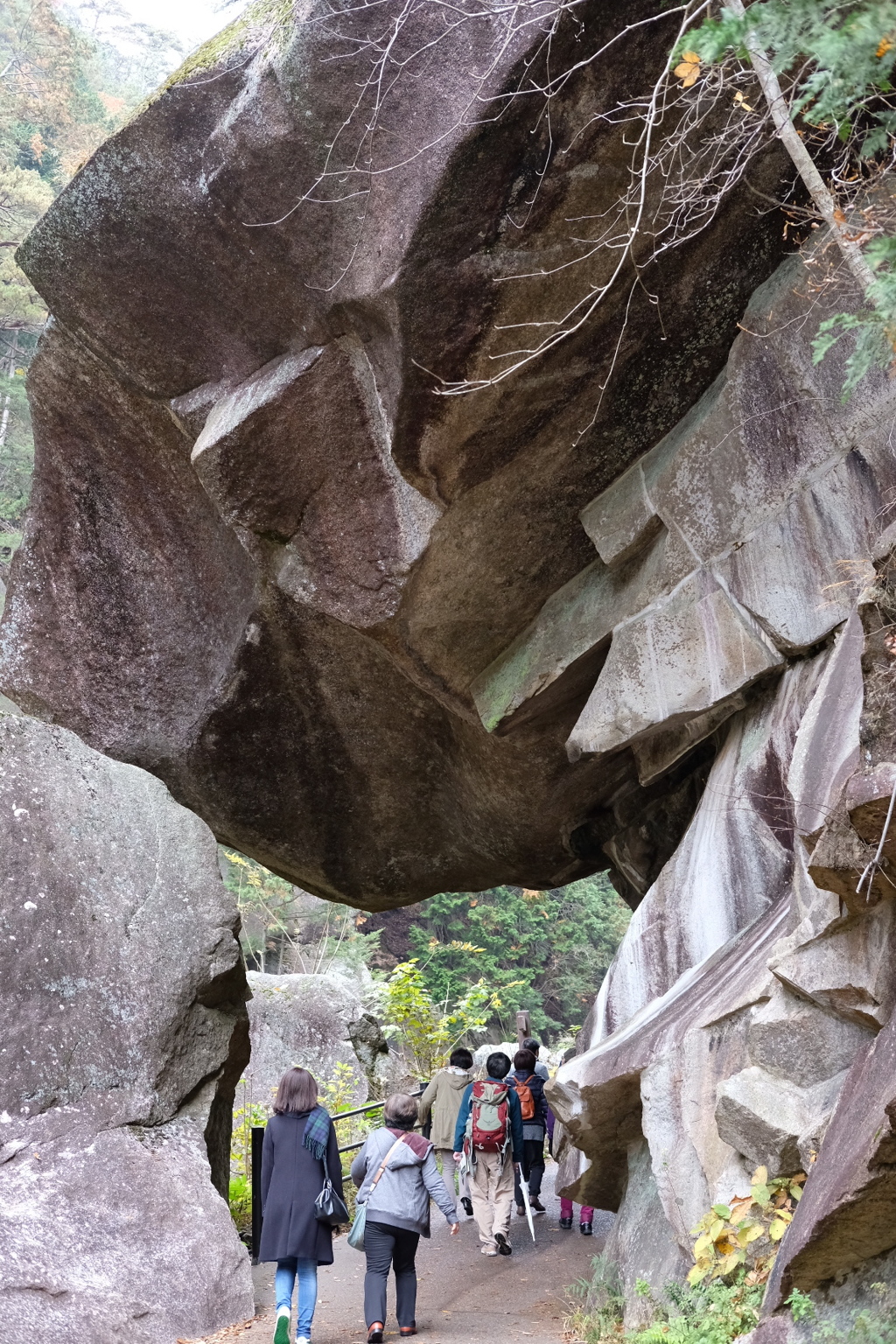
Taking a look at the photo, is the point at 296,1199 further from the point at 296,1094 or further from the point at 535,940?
the point at 535,940

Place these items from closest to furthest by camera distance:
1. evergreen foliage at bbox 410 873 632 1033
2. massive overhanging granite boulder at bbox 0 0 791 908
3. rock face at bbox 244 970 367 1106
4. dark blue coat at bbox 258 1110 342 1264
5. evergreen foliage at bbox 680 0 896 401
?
evergreen foliage at bbox 680 0 896 401
dark blue coat at bbox 258 1110 342 1264
massive overhanging granite boulder at bbox 0 0 791 908
rock face at bbox 244 970 367 1106
evergreen foliage at bbox 410 873 632 1033

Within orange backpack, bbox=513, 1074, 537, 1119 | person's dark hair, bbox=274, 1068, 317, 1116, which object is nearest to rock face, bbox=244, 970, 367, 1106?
orange backpack, bbox=513, 1074, 537, 1119

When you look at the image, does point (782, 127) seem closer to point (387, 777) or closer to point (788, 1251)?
point (788, 1251)

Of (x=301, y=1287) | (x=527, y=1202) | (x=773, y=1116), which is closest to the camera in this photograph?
(x=773, y=1116)

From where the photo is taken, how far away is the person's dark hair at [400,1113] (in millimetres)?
5488

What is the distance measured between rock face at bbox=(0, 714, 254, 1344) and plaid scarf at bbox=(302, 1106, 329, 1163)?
4.46 ft

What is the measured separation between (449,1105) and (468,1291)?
1.86m

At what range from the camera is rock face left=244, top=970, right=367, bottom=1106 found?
1502 cm

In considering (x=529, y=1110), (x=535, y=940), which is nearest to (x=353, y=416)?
(x=529, y=1110)

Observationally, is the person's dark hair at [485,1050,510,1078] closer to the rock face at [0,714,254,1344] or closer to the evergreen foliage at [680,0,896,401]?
the rock face at [0,714,254,1344]

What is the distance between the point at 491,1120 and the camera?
7297mm

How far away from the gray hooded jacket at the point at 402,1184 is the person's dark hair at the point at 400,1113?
0.17ft

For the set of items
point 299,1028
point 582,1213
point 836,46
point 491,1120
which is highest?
point 836,46

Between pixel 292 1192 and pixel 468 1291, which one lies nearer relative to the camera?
pixel 292 1192
